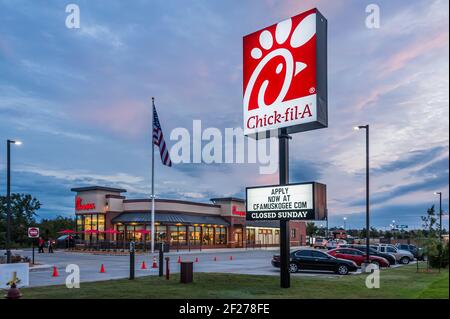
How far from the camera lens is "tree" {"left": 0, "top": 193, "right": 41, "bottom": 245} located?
216 ft

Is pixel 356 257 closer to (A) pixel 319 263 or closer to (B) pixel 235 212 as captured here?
(A) pixel 319 263

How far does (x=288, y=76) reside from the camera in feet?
59.6

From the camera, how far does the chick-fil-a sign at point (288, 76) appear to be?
1742cm

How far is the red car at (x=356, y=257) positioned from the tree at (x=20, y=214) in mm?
45119

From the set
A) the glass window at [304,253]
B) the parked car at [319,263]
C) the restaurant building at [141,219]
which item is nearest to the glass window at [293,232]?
the restaurant building at [141,219]

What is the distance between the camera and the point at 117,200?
6072cm

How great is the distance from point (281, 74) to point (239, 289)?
27.3ft

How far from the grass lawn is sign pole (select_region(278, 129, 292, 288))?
0.49 meters

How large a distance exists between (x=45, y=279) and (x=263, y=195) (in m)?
11.0

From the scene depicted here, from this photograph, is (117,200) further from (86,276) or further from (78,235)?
(86,276)

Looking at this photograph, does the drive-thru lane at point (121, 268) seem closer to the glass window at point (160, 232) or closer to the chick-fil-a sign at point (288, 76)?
the chick-fil-a sign at point (288, 76)

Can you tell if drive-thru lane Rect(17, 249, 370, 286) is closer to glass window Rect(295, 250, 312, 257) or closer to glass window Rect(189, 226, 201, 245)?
glass window Rect(295, 250, 312, 257)
